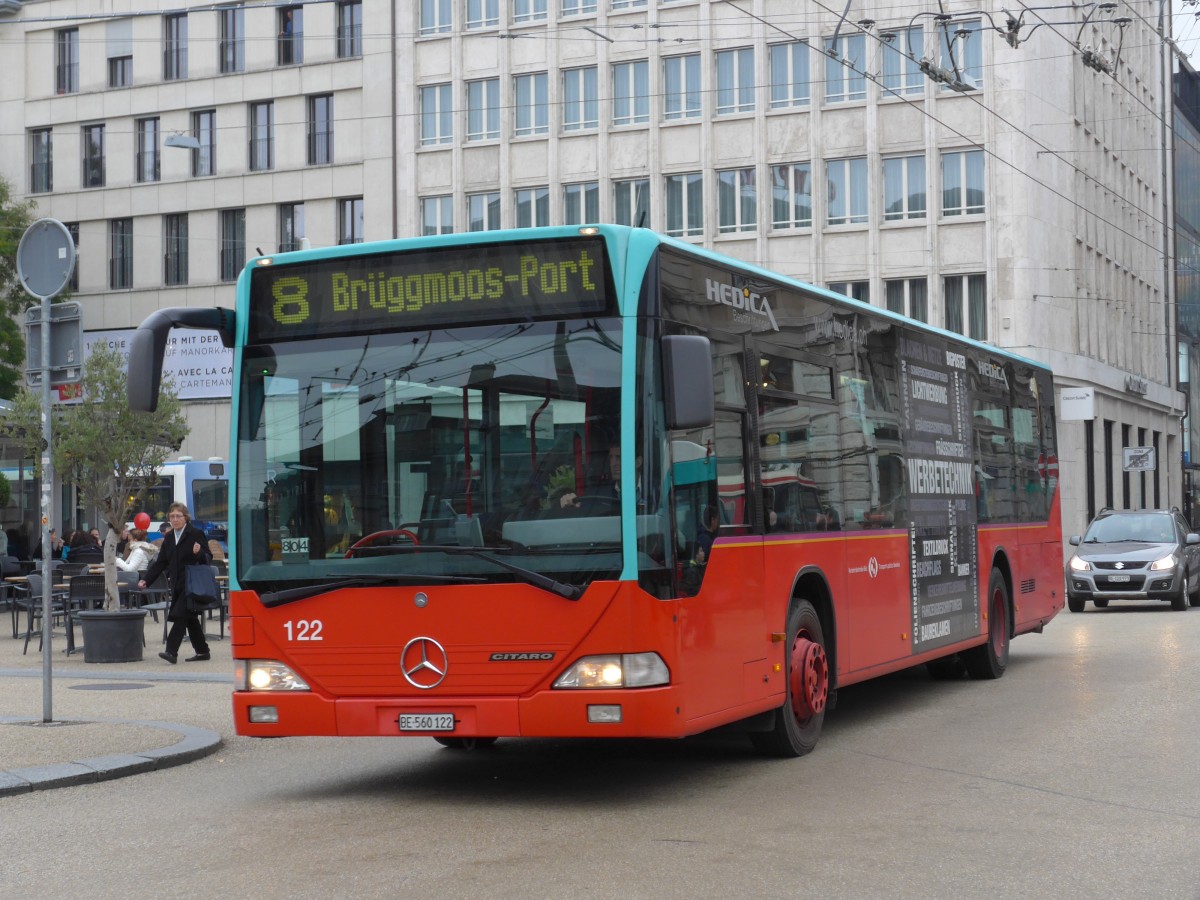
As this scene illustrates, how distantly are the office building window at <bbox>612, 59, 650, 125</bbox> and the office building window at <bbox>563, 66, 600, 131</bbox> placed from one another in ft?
1.81

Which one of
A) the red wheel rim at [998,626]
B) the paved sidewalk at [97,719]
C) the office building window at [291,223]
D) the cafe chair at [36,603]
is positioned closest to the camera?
the paved sidewalk at [97,719]

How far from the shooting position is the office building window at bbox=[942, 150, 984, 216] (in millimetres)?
45594

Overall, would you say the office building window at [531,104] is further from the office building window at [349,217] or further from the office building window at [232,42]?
the office building window at [232,42]

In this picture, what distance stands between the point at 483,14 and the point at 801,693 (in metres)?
42.4

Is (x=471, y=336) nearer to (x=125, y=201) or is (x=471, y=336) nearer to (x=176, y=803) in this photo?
(x=176, y=803)

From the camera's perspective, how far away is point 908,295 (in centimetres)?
4647

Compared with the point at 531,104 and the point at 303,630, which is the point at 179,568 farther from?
the point at 531,104

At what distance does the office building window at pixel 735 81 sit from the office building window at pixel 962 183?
552 centimetres

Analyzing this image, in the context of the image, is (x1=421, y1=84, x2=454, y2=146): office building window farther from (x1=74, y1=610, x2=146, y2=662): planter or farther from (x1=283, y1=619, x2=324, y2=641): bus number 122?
(x1=283, y1=619, x2=324, y2=641): bus number 122

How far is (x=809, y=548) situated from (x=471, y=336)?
9.56 ft

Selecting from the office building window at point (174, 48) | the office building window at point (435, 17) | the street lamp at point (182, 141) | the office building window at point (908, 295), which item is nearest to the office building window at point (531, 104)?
the office building window at point (435, 17)

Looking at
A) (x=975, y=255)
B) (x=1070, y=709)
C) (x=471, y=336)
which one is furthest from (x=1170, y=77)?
(x=471, y=336)

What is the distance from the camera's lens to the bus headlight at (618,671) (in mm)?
8695

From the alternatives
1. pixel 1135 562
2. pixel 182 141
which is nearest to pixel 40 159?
pixel 182 141
